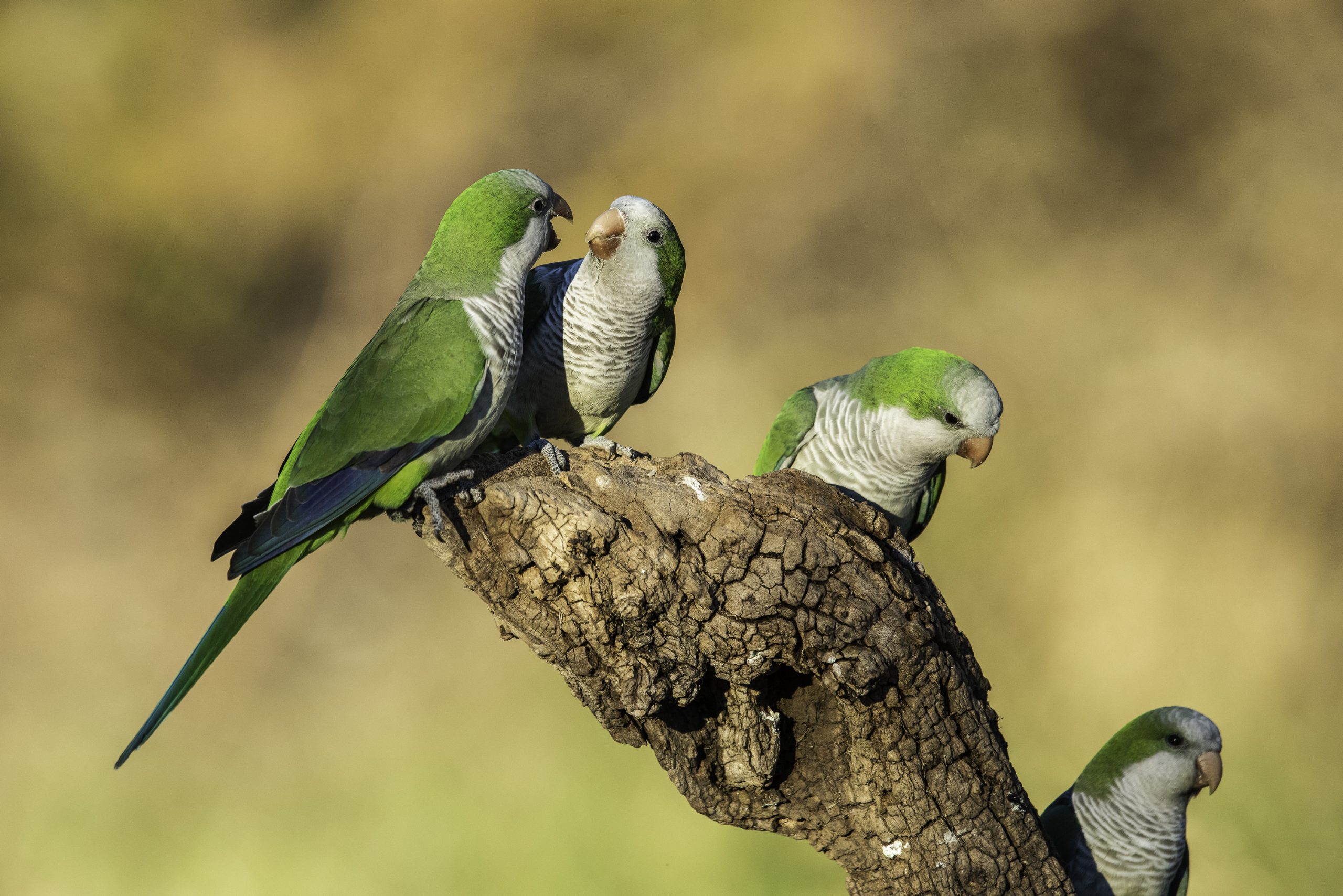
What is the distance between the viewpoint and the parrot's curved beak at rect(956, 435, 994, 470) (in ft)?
10.7

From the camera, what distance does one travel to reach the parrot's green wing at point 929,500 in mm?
3826

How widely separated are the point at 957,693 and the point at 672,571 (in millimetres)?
961

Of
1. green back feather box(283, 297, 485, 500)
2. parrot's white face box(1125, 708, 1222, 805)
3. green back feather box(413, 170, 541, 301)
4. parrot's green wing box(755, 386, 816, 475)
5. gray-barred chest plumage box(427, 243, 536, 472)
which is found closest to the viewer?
green back feather box(283, 297, 485, 500)

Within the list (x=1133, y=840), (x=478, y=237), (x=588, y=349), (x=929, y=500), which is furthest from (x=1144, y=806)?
(x=478, y=237)

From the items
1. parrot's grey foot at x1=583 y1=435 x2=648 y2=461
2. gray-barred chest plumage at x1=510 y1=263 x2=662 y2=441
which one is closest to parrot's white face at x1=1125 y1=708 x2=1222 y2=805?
parrot's grey foot at x1=583 y1=435 x2=648 y2=461

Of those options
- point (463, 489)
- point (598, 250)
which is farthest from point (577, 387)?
point (463, 489)

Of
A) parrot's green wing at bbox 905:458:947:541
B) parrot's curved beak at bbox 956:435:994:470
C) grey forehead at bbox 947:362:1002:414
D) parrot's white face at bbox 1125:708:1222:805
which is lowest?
parrot's white face at bbox 1125:708:1222:805

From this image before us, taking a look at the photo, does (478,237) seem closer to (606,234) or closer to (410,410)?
(606,234)

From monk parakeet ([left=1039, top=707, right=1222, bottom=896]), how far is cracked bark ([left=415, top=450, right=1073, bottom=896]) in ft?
1.70

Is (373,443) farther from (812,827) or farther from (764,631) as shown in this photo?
(812,827)

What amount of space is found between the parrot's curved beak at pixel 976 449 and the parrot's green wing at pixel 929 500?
0.42 meters

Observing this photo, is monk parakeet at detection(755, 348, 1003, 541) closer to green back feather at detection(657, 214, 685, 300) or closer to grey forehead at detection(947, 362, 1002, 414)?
grey forehead at detection(947, 362, 1002, 414)

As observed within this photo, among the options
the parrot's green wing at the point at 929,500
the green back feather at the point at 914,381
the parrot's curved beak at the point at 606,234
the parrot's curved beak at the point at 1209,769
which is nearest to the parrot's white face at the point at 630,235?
the parrot's curved beak at the point at 606,234

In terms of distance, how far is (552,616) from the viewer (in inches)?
95.0
